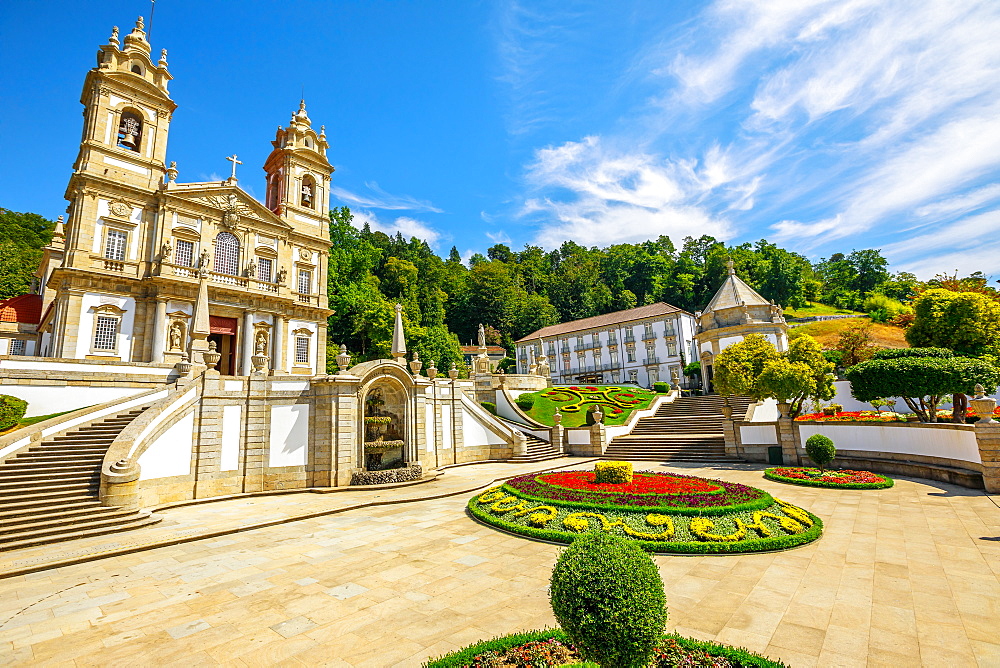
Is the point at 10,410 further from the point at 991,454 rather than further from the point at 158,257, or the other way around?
the point at 991,454

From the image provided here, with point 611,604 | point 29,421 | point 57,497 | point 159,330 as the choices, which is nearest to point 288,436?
point 57,497

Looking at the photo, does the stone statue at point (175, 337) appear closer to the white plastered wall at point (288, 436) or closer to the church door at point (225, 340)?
the church door at point (225, 340)

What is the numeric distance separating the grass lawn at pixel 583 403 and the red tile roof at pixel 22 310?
118 feet

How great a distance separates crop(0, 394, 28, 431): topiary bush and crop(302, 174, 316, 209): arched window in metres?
24.1

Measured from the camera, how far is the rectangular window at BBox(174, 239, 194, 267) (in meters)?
27.5

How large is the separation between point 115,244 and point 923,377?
40697 millimetres

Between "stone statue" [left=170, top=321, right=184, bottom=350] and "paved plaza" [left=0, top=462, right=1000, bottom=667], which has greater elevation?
"stone statue" [left=170, top=321, right=184, bottom=350]

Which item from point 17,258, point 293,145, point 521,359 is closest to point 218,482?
point 293,145

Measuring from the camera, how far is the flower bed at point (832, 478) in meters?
15.4

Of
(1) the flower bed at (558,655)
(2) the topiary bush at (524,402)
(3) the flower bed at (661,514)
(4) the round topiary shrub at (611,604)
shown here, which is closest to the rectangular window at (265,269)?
(2) the topiary bush at (524,402)

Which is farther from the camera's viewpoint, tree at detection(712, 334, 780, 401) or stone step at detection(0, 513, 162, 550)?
tree at detection(712, 334, 780, 401)

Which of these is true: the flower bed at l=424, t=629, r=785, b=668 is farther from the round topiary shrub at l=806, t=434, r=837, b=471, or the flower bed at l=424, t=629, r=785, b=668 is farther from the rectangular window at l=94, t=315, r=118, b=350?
the rectangular window at l=94, t=315, r=118, b=350

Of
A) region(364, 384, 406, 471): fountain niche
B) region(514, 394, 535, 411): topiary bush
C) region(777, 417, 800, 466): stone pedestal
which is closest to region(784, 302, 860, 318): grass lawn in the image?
region(514, 394, 535, 411): topiary bush

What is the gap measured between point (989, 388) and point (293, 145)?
4283cm
